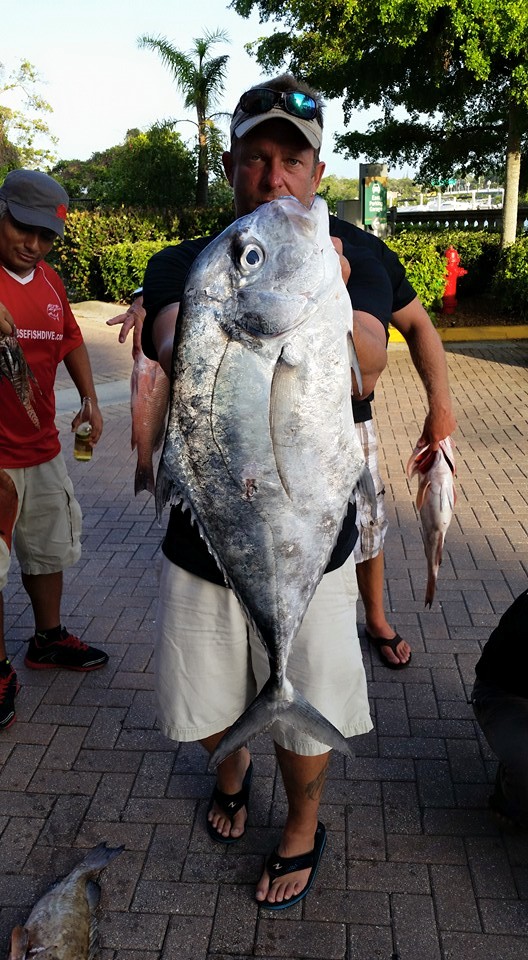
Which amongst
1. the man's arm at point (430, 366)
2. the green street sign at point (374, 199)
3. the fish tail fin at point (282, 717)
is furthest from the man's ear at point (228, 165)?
the green street sign at point (374, 199)

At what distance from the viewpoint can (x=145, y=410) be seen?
9.67ft

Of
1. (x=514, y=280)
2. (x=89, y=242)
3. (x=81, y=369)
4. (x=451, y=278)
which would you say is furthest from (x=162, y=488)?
(x=89, y=242)

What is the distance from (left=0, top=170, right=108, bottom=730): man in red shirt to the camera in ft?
10.8

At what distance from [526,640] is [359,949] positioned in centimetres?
111

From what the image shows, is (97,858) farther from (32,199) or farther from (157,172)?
(157,172)

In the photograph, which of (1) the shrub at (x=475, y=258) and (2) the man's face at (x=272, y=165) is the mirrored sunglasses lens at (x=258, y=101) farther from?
(1) the shrub at (x=475, y=258)

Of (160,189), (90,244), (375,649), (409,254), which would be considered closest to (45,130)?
(160,189)

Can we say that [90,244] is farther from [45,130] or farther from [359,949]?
[45,130]

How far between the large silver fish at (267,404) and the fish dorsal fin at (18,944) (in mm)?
1257

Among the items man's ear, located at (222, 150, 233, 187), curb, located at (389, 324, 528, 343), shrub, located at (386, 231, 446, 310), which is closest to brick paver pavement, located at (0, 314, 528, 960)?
man's ear, located at (222, 150, 233, 187)

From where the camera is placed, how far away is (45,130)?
3100 cm

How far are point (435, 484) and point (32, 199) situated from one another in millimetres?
2013

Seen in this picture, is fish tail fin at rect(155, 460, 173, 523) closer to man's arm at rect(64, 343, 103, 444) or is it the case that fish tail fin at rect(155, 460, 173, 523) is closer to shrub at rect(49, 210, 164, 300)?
man's arm at rect(64, 343, 103, 444)

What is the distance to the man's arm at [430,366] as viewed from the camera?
284 cm
